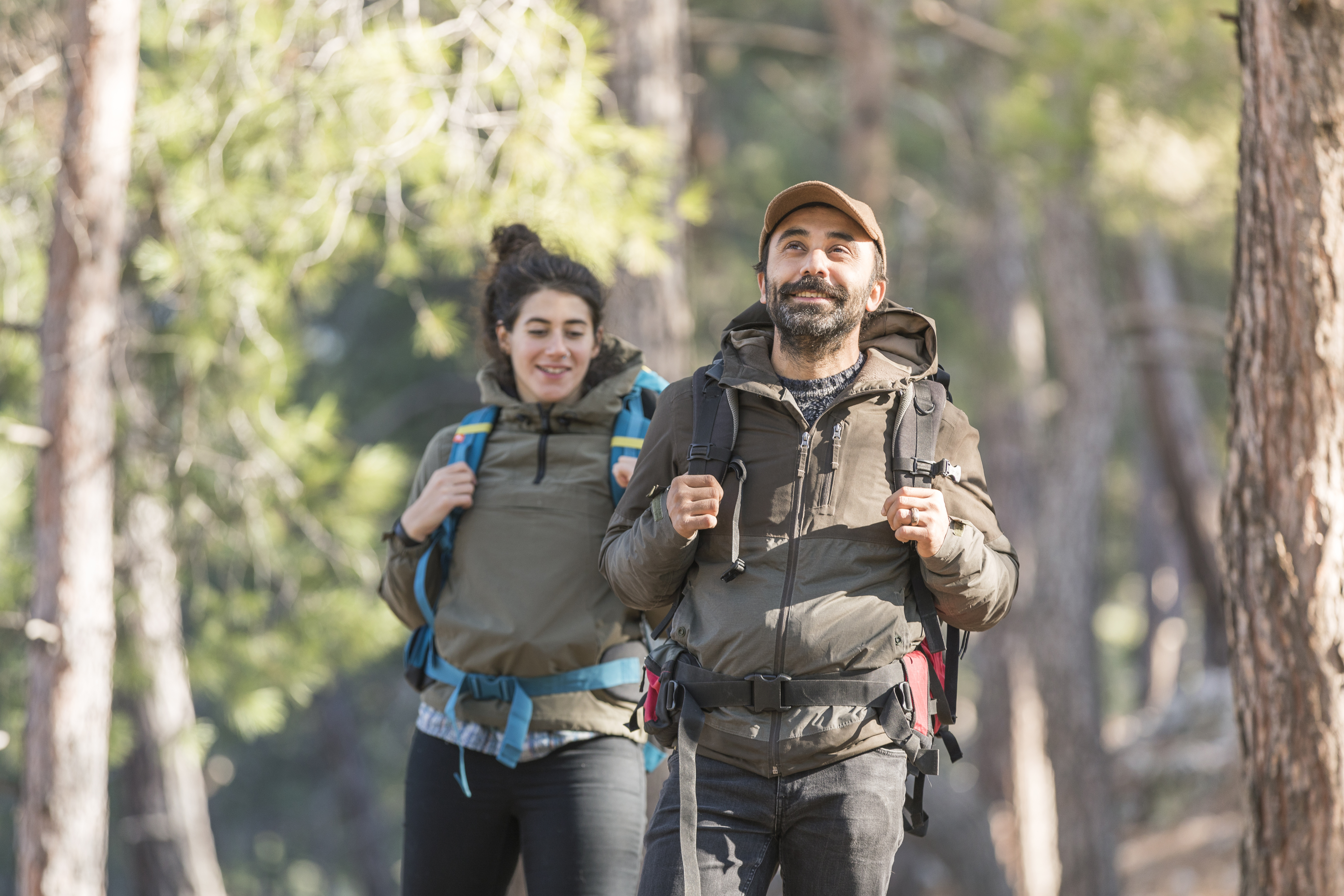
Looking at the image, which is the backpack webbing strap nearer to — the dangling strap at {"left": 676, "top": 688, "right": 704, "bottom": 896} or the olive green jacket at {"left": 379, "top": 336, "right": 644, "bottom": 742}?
the dangling strap at {"left": 676, "top": 688, "right": 704, "bottom": 896}

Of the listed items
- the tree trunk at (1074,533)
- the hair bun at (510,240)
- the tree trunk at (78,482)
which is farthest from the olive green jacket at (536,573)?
the tree trunk at (1074,533)

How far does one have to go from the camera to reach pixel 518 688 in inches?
111

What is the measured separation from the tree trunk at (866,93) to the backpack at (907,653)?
712 cm

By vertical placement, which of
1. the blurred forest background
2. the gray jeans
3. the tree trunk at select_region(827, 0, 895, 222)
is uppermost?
the tree trunk at select_region(827, 0, 895, 222)

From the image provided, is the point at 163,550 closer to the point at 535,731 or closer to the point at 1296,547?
the point at 535,731

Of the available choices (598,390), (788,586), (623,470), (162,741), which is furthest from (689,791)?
(162,741)

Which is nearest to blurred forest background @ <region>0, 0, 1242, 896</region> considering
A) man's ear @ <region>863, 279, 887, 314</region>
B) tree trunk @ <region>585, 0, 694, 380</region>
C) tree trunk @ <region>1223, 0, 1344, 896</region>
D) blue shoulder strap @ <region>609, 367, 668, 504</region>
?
tree trunk @ <region>585, 0, 694, 380</region>

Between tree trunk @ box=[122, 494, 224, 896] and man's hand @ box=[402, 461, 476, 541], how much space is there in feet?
15.0

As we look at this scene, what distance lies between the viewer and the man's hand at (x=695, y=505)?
7.39 feet

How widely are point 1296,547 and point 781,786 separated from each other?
183 cm

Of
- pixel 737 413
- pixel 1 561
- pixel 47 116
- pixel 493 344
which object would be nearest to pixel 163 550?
pixel 1 561

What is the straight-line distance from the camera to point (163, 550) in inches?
287

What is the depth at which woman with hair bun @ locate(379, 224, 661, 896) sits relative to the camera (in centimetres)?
→ 280

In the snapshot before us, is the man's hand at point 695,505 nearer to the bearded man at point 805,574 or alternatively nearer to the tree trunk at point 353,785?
the bearded man at point 805,574
